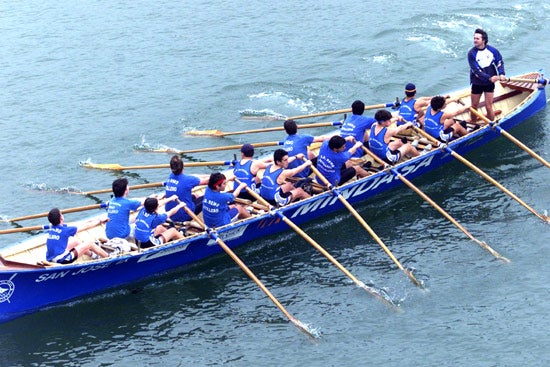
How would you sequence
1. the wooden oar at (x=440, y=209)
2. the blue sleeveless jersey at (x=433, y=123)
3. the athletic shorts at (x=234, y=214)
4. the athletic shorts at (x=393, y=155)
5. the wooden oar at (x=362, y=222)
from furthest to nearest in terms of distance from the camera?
1. the blue sleeveless jersey at (x=433, y=123)
2. the athletic shorts at (x=393, y=155)
3. the athletic shorts at (x=234, y=214)
4. the wooden oar at (x=440, y=209)
5. the wooden oar at (x=362, y=222)

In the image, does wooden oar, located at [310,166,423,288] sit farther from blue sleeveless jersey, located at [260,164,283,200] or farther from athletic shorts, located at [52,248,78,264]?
athletic shorts, located at [52,248,78,264]

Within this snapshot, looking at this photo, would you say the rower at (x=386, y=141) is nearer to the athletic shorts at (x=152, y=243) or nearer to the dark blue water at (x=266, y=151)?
the dark blue water at (x=266, y=151)

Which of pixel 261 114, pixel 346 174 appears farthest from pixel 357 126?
Result: pixel 261 114

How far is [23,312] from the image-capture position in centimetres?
1912

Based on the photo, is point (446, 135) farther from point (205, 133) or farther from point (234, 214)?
point (205, 133)

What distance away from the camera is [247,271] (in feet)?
62.9

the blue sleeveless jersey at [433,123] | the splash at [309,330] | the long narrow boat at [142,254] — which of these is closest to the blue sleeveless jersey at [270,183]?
the long narrow boat at [142,254]

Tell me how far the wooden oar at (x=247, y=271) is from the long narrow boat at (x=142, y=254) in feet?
0.61

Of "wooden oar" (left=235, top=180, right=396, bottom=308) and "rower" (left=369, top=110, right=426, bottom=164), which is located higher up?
"rower" (left=369, top=110, right=426, bottom=164)

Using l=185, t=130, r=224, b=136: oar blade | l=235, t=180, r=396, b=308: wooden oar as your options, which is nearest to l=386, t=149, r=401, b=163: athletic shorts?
l=235, t=180, r=396, b=308: wooden oar

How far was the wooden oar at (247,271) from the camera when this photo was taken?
1834 cm

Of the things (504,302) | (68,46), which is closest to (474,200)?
(504,302)

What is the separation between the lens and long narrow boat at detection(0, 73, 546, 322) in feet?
61.2

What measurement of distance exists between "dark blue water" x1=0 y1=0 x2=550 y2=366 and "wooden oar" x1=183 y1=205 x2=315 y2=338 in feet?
0.73
